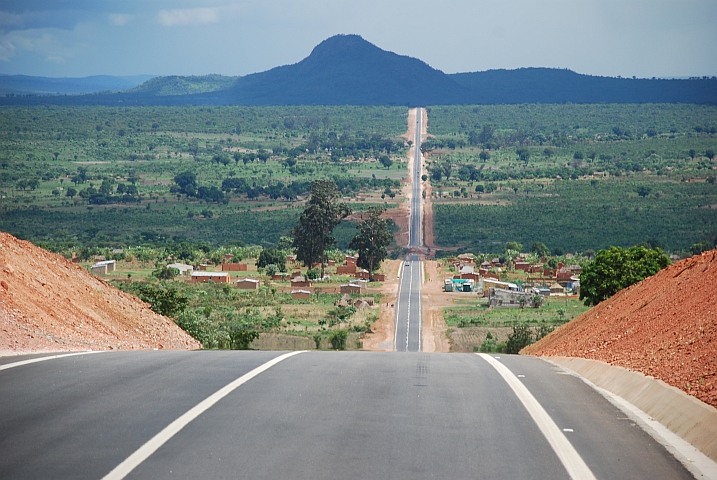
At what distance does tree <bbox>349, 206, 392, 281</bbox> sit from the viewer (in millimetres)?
81125

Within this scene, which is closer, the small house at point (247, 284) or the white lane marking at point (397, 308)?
the white lane marking at point (397, 308)

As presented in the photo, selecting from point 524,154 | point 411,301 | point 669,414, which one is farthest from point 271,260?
point 524,154

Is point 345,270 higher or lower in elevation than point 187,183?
lower

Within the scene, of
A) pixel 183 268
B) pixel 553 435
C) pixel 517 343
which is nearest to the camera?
pixel 553 435

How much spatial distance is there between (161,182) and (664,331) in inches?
5632

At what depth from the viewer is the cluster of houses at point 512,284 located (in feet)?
215

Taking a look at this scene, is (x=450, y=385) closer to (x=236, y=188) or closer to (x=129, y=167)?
(x=236, y=188)

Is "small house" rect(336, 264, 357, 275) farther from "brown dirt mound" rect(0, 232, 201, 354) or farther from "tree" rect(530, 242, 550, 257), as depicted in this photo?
"brown dirt mound" rect(0, 232, 201, 354)

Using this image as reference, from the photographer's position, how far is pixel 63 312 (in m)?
18.6

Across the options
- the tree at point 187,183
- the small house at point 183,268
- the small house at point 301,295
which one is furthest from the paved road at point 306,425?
the tree at point 187,183

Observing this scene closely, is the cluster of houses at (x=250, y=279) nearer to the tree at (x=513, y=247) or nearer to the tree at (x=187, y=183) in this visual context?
the tree at (x=513, y=247)

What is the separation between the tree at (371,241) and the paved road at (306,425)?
68.7 m

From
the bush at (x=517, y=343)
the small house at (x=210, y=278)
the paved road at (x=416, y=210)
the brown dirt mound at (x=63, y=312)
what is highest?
the brown dirt mound at (x=63, y=312)

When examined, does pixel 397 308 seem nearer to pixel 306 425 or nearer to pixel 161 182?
pixel 306 425
